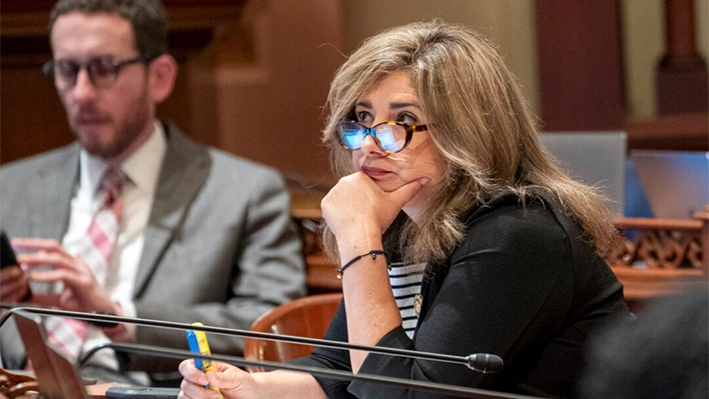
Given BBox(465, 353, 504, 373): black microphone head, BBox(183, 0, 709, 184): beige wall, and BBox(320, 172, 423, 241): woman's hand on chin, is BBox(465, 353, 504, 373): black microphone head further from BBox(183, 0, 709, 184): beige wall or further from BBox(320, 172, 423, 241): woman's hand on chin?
BBox(183, 0, 709, 184): beige wall

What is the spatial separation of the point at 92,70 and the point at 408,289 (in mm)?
1606

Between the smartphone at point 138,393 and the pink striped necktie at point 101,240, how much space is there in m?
1.24

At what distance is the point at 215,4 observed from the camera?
4168mm

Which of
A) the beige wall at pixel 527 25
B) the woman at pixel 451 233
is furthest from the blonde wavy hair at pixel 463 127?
the beige wall at pixel 527 25

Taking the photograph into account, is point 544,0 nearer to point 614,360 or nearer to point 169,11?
point 169,11

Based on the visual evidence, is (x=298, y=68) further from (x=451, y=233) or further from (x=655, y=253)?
(x=451, y=233)

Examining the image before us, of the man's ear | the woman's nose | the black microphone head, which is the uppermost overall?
the man's ear

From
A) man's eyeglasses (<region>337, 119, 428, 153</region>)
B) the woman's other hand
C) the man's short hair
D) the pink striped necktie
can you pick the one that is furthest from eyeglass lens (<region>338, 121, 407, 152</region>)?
the man's short hair

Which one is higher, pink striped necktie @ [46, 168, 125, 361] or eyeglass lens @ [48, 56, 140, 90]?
eyeglass lens @ [48, 56, 140, 90]

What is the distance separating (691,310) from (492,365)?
0.41m

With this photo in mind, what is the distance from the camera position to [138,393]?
1.50 metres

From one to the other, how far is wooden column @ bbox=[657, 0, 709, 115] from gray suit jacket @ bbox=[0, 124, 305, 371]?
232 cm

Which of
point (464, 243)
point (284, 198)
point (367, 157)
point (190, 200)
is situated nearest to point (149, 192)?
point (190, 200)

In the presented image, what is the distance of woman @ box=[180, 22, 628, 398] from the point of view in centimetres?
149
